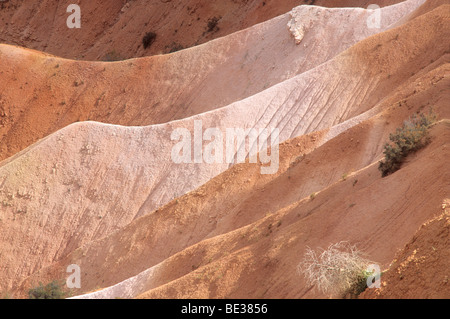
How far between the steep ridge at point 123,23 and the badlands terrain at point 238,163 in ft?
1.52

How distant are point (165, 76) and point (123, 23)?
46.2ft

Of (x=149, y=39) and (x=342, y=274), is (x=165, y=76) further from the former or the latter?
(x=342, y=274)

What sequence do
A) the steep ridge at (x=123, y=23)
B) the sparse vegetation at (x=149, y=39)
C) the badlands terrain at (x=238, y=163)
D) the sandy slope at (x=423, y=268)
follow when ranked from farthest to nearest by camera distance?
the sparse vegetation at (x=149, y=39) → the steep ridge at (x=123, y=23) → the badlands terrain at (x=238, y=163) → the sandy slope at (x=423, y=268)

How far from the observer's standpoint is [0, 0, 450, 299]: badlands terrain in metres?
12.5

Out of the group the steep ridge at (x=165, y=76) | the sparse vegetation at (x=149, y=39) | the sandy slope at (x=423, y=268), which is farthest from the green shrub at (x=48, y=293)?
the sparse vegetation at (x=149, y=39)

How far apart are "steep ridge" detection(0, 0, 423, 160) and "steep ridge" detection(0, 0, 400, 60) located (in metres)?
7.42

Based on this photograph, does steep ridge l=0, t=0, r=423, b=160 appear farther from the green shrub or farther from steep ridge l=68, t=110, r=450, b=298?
steep ridge l=68, t=110, r=450, b=298

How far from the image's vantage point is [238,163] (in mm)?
21844

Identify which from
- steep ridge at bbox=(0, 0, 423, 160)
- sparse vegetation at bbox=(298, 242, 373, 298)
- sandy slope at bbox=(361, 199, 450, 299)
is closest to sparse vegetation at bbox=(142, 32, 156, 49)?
steep ridge at bbox=(0, 0, 423, 160)

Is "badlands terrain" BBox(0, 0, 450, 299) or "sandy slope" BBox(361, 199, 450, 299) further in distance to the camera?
"badlands terrain" BBox(0, 0, 450, 299)

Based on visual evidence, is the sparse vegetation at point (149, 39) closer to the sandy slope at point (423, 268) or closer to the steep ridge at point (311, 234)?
the steep ridge at point (311, 234)

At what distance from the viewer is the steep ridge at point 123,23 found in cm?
4234

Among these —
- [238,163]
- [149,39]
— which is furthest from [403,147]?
[149,39]

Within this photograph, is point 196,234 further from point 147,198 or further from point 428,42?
point 428,42
